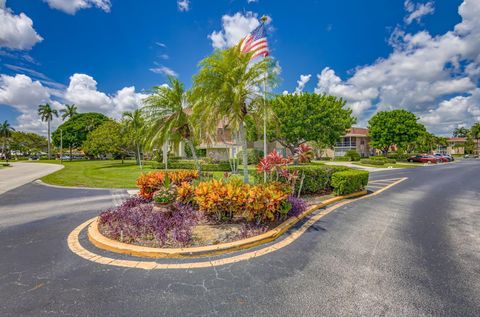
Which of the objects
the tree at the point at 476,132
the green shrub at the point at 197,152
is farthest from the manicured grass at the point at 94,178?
the tree at the point at 476,132

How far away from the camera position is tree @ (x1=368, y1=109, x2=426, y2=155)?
39.9 metres

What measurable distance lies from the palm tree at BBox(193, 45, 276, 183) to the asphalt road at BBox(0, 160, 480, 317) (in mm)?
4499

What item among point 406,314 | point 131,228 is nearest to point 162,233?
point 131,228

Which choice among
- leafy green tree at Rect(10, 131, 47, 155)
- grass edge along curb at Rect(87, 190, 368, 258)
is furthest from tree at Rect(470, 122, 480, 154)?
leafy green tree at Rect(10, 131, 47, 155)

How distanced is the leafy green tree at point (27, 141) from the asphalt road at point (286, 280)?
271 ft

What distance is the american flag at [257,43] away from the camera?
8.55m

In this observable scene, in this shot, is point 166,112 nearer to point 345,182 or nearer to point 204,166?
point 345,182

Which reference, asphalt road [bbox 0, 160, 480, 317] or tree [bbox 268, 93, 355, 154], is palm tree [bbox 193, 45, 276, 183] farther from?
tree [bbox 268, 93, 355, 154]

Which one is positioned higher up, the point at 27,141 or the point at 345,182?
the point at 27,141

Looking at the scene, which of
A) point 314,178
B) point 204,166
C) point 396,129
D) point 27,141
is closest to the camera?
point 314,178

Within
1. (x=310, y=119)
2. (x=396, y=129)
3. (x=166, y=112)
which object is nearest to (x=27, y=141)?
(x=310, y=119)

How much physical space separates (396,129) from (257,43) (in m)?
41.0

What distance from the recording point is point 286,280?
3555mm

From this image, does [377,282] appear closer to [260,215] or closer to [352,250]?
[352,250]
